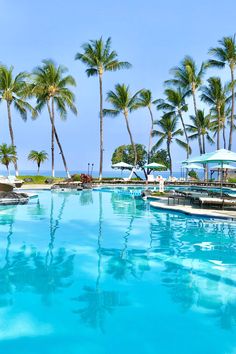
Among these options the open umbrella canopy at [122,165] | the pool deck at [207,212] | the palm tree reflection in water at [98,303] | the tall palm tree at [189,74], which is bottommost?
the palm tree reflection in water at [98,303]

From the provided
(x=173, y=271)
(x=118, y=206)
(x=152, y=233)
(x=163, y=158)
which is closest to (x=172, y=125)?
(x=163, y=158)

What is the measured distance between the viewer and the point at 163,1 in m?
21.4

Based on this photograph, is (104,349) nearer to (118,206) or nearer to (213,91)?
(118,206)

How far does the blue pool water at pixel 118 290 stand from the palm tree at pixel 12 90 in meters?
27.5

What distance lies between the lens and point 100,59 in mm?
36000

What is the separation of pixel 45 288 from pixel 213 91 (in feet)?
115

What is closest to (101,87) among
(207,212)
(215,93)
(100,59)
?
(100,59)

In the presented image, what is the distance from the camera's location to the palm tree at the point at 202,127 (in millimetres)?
39906

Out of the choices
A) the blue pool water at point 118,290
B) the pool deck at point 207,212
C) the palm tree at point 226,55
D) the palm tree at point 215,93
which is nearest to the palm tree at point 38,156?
the palm tree at point 215,93

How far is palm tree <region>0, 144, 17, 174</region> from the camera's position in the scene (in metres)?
32.0

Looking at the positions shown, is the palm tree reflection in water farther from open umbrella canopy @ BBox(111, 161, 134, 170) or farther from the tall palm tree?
the tall palm tree

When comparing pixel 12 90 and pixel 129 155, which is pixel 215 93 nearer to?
pixel 129 155

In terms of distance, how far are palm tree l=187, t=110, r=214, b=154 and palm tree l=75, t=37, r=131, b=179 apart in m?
10.9

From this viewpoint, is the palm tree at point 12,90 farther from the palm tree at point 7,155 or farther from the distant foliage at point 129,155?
the distant foliage at point 129,155
